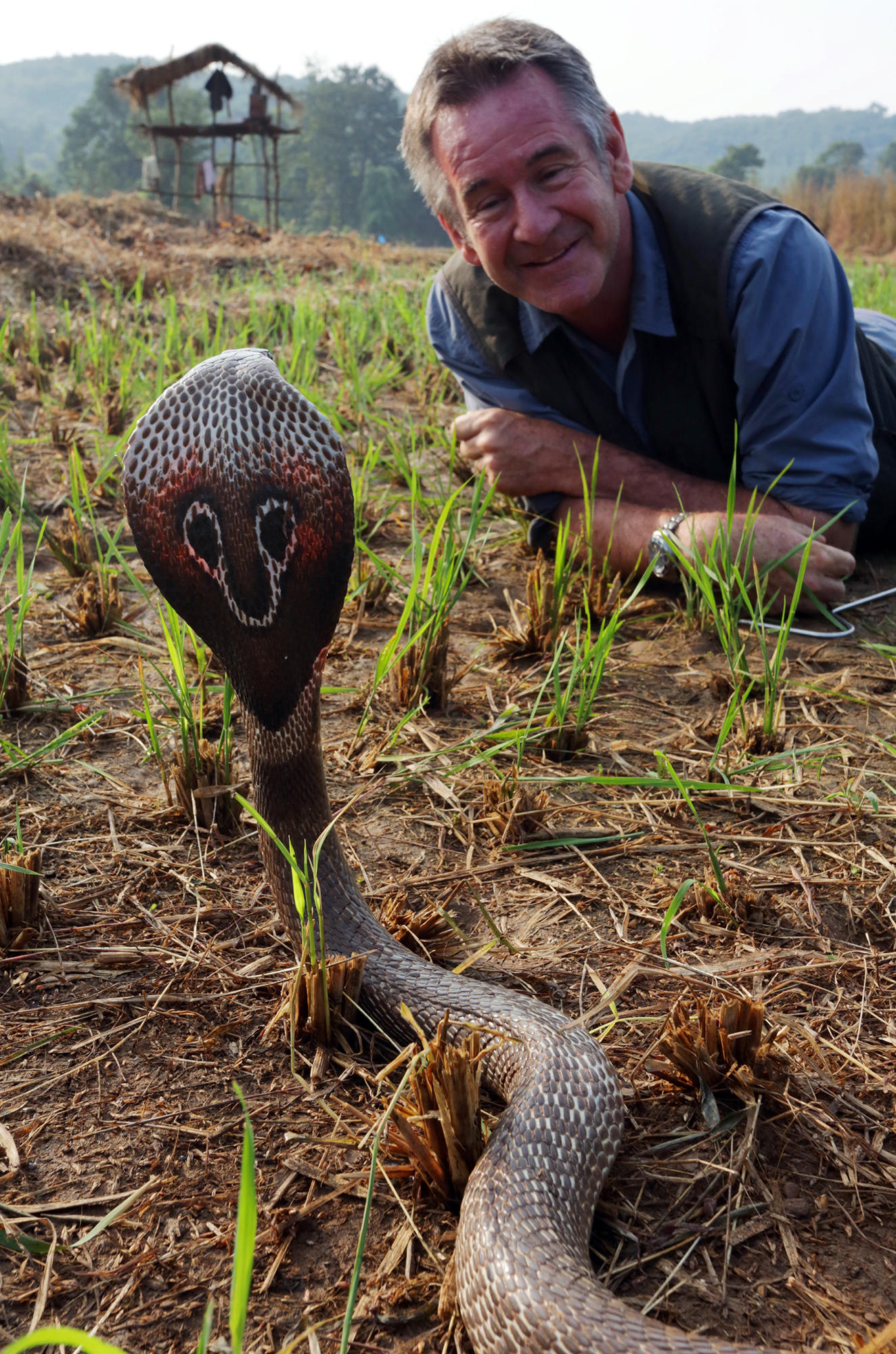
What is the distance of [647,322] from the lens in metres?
3.60

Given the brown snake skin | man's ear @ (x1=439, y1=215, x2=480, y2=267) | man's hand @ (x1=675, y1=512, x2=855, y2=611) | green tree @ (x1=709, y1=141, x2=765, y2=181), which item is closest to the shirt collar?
man's ear @ (x1=439, y1=215, x2=480, y2=267)

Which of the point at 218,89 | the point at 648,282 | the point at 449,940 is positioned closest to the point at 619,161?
the point at 648,282

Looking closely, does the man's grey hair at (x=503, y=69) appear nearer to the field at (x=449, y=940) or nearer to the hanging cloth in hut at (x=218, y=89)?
the field at (x=449, y=940)

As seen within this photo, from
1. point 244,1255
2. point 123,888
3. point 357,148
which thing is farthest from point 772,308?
point 357,148

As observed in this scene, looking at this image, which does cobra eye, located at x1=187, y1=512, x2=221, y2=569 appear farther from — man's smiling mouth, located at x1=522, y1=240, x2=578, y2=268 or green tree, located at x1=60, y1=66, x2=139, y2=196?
green tree, located at x1=60, y1=66, x2=139, y2=196

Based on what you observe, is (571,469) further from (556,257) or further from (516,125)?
(516,125)

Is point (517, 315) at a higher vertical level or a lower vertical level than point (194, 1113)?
higher

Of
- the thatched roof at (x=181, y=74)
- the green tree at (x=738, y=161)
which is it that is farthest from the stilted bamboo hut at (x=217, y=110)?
the green tree at (x=738, y=161)

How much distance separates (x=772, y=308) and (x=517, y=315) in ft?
3.43

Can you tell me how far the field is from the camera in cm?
140

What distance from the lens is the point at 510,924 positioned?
209 centimetres

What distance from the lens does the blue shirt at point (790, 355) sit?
343cm

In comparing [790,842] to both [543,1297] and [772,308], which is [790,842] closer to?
[543,1297]

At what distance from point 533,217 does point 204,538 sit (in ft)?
7.90
